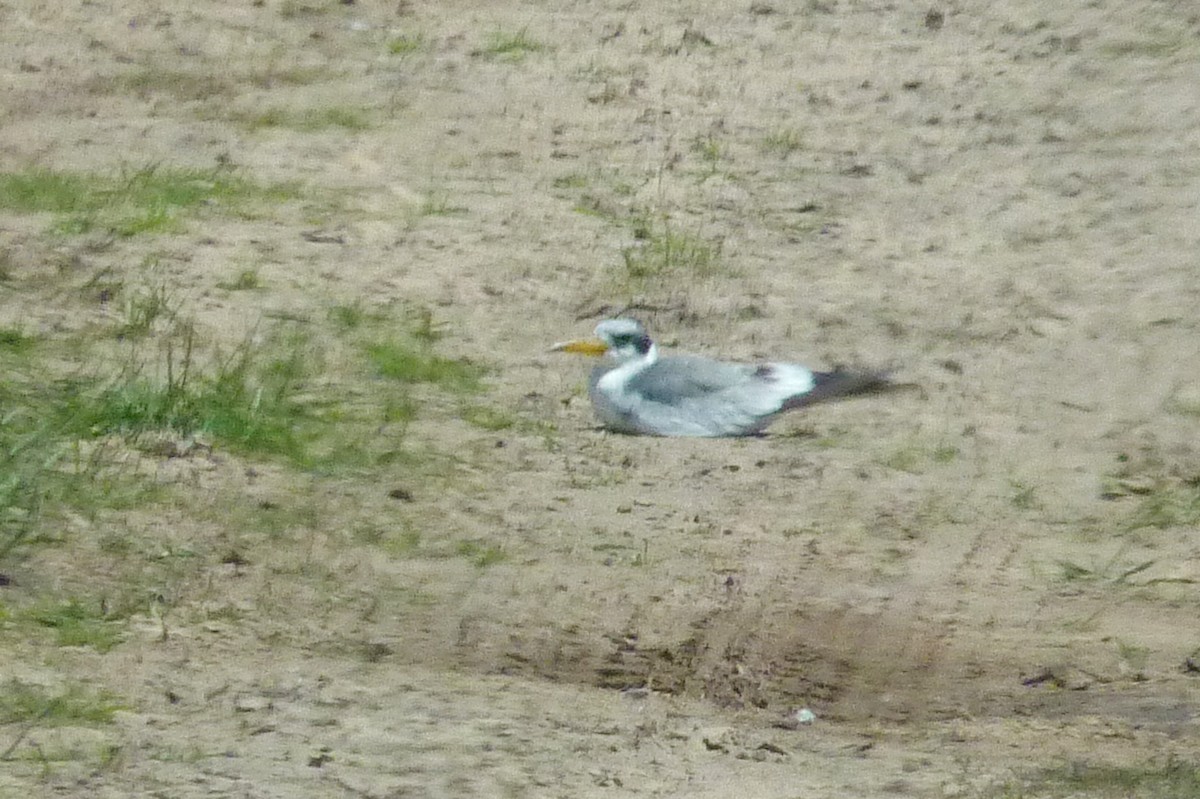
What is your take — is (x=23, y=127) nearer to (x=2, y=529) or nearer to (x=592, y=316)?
(x=592, y=316)

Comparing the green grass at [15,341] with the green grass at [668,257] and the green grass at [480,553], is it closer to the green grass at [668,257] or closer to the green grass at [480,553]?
the green grass at [480,553]

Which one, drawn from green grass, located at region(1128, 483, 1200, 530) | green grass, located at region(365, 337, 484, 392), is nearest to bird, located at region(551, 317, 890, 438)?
green grass, located at region(365, 337, 484, 392)

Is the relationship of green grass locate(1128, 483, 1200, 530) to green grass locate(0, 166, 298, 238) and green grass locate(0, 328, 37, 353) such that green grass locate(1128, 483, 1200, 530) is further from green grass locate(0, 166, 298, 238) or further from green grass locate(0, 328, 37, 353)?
green grass locate(0, 166, 298, 238)

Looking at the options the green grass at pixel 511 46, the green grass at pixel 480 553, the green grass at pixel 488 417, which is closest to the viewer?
the green grass at pixel 480 553

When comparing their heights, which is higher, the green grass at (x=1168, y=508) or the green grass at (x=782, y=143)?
the green grass at (x=782, y=143)

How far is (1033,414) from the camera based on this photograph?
7.27m

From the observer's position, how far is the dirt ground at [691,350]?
4945 millimetres

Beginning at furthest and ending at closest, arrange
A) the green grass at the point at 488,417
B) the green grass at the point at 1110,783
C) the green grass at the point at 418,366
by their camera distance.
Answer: the green grass at the point at 418,366, the green grass at the point at 488,417, the green grass at the point at 1110,783

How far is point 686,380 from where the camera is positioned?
283 inches

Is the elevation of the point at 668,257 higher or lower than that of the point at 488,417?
higher

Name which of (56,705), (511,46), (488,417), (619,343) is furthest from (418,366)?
(511,46)

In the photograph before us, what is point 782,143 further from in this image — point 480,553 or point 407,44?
point 480,553

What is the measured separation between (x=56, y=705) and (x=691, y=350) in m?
3.60

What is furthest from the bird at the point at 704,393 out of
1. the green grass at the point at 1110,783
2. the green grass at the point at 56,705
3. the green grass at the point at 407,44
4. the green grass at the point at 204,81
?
the green grass at the point at 407,44
